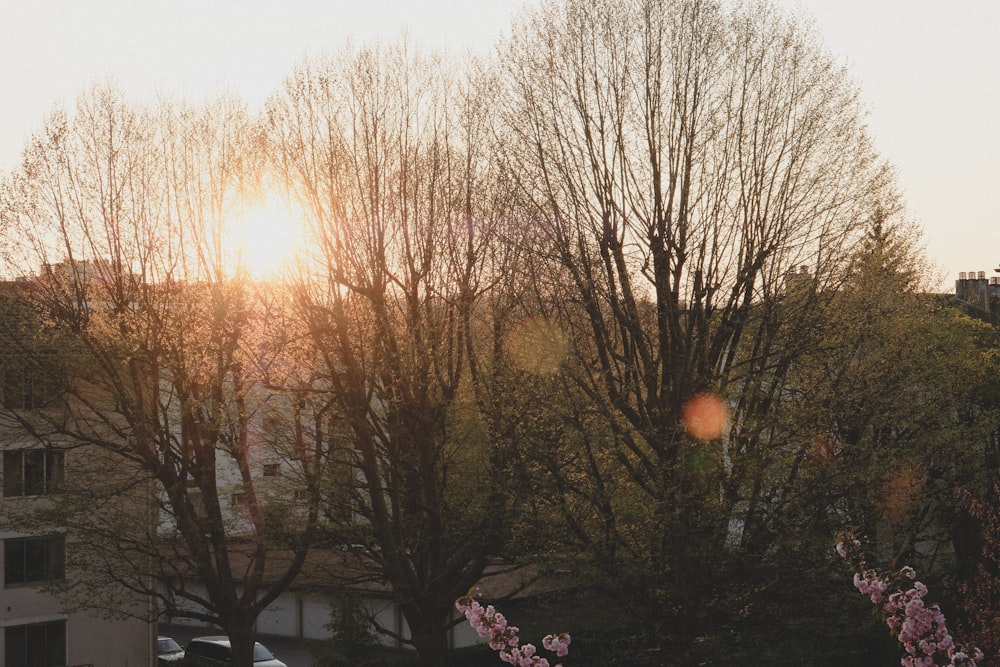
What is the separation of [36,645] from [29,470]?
5505 millimetres

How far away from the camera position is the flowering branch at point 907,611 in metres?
11.1

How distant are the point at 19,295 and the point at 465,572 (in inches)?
522

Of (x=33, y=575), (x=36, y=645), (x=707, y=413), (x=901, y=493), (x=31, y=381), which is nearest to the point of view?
(x=707, y=413)

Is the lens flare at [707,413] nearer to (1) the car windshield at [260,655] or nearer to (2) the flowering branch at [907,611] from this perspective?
(2) the flowering branch at [907,611]

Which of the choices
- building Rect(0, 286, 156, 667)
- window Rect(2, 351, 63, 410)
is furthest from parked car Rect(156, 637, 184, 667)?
window Rect(2, 351, 63, 410)

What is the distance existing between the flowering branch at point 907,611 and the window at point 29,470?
27.4 metres

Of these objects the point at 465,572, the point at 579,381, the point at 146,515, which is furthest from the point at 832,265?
the point at 146,515

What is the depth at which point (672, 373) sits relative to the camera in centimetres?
1933

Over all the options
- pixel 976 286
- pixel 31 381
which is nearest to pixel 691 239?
pixel 31 381

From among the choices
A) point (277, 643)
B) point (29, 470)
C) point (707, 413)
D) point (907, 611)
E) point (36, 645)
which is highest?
point (707, 413)

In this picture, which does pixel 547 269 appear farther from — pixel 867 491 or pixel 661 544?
pixel 867 491

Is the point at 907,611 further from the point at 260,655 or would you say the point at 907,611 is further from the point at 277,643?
the point at 277,643

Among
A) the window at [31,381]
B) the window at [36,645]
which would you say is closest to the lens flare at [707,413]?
the window at [31,381]

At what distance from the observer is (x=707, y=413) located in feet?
63.0
